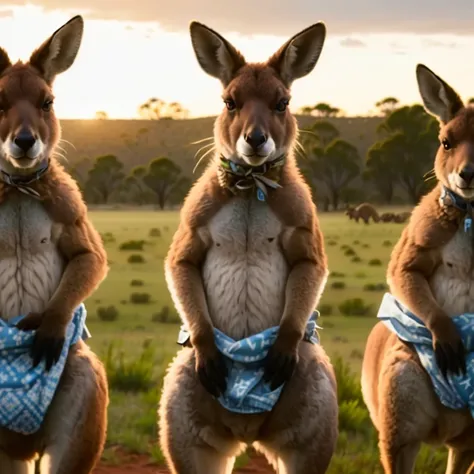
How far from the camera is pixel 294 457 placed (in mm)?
6152

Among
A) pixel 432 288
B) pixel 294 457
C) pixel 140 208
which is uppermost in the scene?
pixel 432 288

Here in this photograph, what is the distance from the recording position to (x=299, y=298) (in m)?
6.16

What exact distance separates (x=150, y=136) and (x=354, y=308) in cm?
7750

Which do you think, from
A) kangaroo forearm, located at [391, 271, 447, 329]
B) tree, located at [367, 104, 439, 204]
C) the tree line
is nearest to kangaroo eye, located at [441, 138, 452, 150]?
kangaroo forearm, located at [391, 271, 447, 329]

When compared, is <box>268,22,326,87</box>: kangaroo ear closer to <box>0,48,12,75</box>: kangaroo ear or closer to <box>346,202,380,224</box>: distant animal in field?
<box>0,48,12,75</box>: kangaroo ear

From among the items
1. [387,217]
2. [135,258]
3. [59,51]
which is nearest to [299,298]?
[59,51]

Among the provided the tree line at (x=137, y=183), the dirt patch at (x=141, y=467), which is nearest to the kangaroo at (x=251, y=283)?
the dirt patch at (x=141, y=467)

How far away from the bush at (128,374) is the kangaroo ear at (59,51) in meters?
3.88

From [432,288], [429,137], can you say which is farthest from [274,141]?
[429,137]

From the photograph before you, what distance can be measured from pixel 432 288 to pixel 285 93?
5.17 feet

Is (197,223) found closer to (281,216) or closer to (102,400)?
(281,216)

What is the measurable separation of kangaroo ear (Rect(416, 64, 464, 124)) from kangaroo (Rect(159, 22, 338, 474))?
0.84 meters

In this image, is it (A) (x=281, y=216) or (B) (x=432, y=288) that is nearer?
(A) (x=281, y=216)

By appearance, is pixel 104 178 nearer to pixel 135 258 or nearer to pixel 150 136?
pixel 150 136
